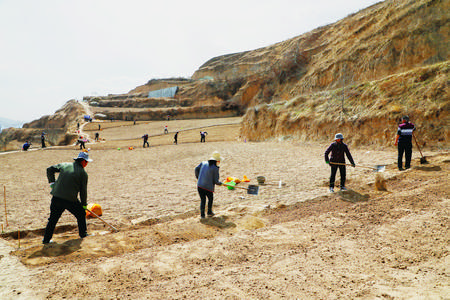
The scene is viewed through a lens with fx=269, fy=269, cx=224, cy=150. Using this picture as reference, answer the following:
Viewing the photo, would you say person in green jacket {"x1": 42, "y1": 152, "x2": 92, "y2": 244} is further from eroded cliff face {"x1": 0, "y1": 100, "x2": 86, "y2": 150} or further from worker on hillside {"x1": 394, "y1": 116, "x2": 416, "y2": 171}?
eroded cliff face {"x1": 0, "y1": 100, "x2": 86, "y2": 150}

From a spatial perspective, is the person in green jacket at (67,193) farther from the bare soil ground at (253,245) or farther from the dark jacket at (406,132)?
the dark jacket at (406,132)

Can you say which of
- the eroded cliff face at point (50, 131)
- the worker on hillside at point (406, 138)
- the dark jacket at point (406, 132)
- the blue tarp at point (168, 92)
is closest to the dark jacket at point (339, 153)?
the worker on hillside at point (406, 138)

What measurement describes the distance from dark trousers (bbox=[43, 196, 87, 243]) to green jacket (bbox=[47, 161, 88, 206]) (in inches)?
4.1

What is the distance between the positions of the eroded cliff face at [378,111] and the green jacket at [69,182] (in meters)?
13.6

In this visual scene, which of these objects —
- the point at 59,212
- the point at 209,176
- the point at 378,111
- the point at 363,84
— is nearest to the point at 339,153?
the point at 209,176

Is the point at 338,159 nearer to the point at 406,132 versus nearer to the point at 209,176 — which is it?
the point at 406,132

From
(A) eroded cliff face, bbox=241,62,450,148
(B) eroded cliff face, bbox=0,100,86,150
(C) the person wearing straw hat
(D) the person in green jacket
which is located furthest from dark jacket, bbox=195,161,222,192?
(B) eroded cliff face, bbox=0,100,86,150

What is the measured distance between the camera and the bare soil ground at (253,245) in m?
3.48

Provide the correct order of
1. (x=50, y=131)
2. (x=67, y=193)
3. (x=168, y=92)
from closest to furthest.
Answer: (x=67, y=193) < (x=50, y=131) < (x=168, y=92)

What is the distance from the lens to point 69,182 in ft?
17.8

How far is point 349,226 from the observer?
5367 millimetres

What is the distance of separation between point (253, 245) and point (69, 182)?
385cm

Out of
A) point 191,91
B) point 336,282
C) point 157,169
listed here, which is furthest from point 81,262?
point 191,91

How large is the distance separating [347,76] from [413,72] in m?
15.3
